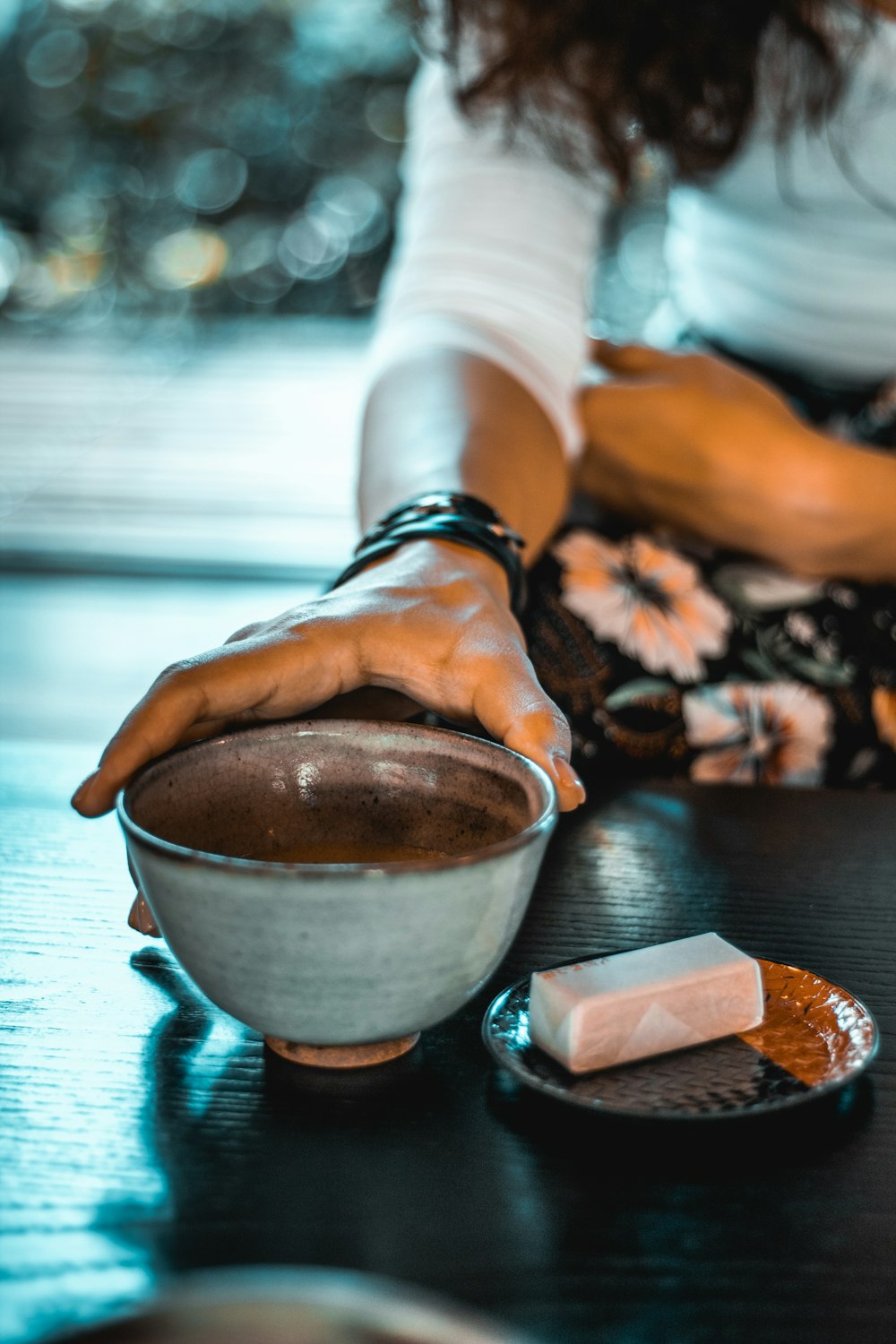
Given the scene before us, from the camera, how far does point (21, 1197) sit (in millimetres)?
347

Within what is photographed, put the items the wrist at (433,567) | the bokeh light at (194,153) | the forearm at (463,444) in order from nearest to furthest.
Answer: the wrist at (433,567) < the forearm at (463,444) < the bokeh light at (194,153)

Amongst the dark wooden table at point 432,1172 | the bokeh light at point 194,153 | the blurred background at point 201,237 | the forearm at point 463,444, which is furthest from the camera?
the bokeh light at point 194,153

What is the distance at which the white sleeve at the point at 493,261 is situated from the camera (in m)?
0.97

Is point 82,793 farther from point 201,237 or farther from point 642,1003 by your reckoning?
point 201,237

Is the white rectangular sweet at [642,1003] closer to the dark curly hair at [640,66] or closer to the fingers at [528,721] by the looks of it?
the fingers at [528,721]

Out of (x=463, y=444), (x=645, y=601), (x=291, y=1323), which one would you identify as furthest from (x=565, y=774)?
(x=645, y=601)

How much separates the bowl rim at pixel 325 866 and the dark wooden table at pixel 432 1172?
0.22 ft

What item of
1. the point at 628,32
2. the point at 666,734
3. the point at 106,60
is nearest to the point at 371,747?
the point at 666,734

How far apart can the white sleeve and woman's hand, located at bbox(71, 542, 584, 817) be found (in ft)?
1.35

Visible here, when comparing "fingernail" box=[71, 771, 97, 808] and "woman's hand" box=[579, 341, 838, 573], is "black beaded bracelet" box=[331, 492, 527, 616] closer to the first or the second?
"fingernail" box=[71, 771, 97, 808]

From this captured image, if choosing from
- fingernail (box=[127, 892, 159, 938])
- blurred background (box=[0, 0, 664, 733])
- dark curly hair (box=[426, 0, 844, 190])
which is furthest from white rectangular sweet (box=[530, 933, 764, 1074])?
blurred background (box=[0, 0, 664, 733])

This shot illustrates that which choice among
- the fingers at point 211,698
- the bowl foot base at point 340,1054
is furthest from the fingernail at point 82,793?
the bowl foot base at point 340,1054

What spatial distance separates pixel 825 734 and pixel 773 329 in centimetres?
42

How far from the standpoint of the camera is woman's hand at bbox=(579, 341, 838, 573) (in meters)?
0.96
